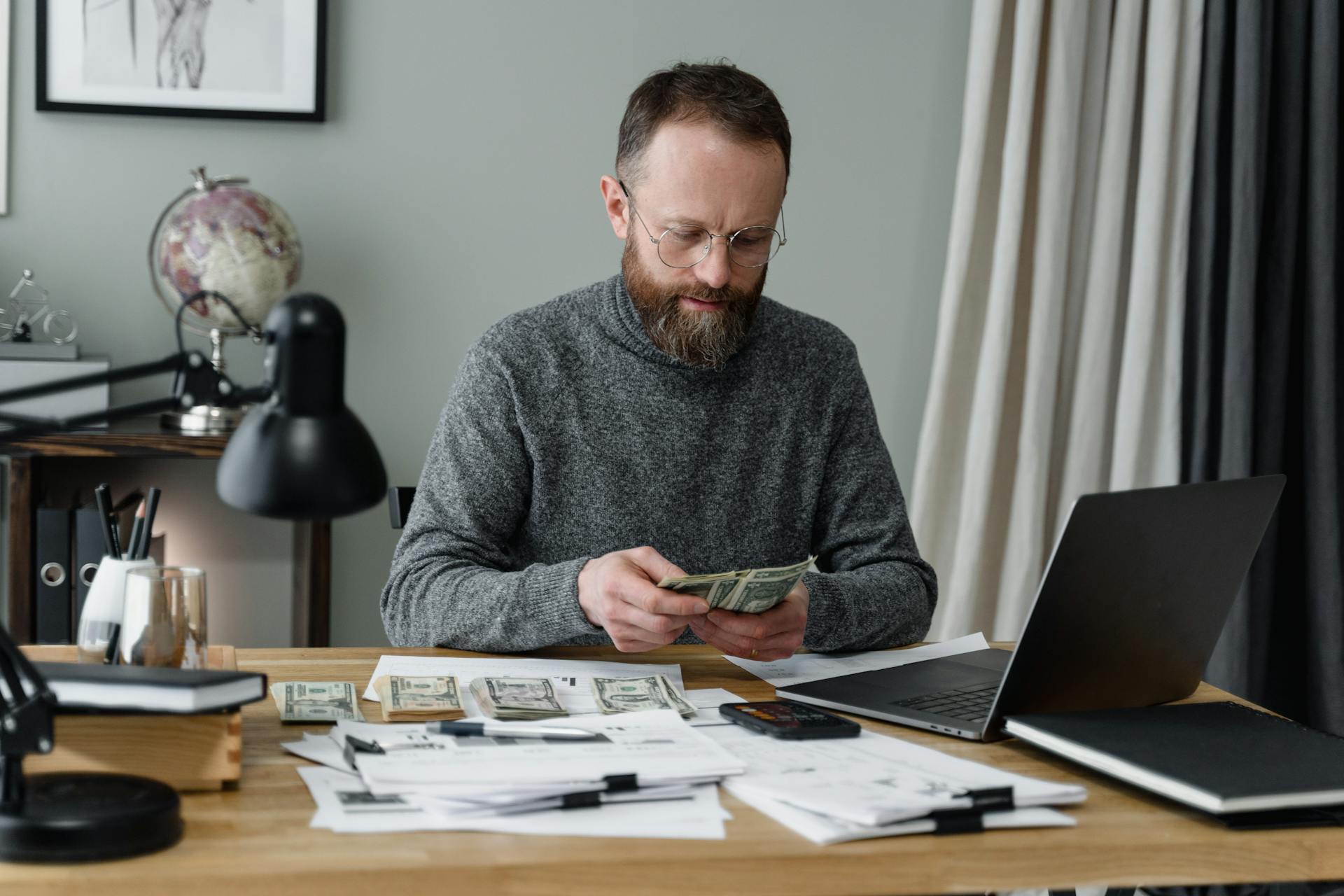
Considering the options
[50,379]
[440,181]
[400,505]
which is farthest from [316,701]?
[440,181]

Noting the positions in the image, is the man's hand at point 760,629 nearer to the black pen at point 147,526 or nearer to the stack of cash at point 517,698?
the stack of cash at point 517,698

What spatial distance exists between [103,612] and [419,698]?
0.93 feet

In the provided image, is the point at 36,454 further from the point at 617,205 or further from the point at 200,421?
the point at 617,205

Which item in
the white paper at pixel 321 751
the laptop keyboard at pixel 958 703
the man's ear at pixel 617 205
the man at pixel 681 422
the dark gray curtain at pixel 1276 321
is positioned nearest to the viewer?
the white paper at pixel 321 751

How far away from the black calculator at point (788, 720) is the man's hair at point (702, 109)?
0.78 metres

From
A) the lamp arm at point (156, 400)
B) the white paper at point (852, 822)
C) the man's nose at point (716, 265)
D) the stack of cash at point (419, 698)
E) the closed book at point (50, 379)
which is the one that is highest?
the man's nose at point (716, 265)

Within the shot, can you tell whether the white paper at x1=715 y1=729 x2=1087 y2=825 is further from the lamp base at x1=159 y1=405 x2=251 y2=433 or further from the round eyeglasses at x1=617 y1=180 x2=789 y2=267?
the lamp base at x1=159 y1=405 x2=251 y2=433

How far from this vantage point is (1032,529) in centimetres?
277

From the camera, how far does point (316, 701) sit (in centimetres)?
118

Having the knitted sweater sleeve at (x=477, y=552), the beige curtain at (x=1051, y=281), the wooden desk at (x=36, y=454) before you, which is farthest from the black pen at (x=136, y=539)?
the beige curtain at (x=1051, y=281)

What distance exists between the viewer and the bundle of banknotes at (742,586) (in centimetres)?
124

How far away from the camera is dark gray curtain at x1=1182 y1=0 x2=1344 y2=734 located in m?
2.67

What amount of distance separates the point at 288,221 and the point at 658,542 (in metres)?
1.04

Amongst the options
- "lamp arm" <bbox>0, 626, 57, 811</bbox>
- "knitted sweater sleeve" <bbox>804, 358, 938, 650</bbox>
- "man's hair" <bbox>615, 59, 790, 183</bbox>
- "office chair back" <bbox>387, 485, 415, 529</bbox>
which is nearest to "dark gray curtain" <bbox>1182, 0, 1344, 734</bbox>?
"knitted sweater sleeve" <bbox>804, 358, 938, 650</bbox>
